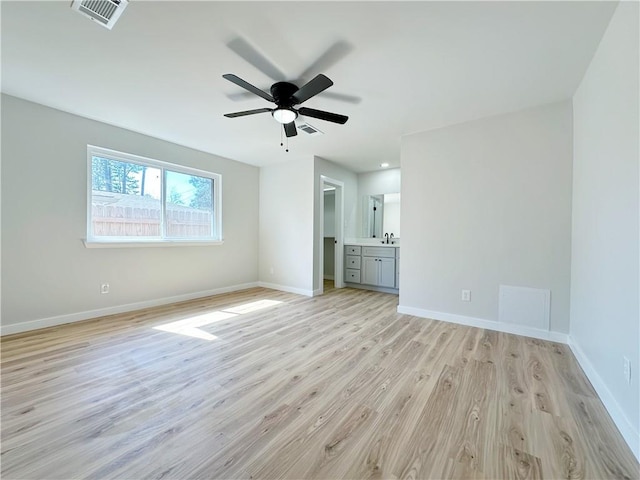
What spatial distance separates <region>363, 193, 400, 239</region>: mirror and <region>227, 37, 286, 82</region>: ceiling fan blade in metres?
3.73

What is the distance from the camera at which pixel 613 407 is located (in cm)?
158

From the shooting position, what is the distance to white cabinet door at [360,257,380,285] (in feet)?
16.6

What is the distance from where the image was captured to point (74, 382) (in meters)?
1.93

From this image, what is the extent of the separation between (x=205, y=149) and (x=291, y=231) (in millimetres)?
1972

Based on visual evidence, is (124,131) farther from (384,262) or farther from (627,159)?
(627,159)

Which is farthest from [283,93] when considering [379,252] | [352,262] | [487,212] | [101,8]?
[352,262]

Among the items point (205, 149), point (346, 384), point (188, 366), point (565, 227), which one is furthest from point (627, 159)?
point (205, 149)

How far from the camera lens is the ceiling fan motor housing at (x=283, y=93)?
92.3 inches

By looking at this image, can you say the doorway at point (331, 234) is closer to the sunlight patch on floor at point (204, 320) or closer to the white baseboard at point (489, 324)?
the sunlight patch on floor at point (204, 320)

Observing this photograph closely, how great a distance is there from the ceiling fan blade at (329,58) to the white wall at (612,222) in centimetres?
159

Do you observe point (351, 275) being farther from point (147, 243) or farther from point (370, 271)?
point (147, 243)

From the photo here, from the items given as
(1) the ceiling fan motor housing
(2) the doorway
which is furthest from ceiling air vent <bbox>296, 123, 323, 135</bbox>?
(2) the doorway

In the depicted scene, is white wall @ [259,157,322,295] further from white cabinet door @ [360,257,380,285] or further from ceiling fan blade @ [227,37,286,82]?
ceiling fan blade @ [227,37,286,82]

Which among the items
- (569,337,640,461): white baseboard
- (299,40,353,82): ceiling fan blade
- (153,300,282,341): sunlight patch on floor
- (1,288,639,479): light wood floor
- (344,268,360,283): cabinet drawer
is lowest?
(1,288,639,479): light wood floor
